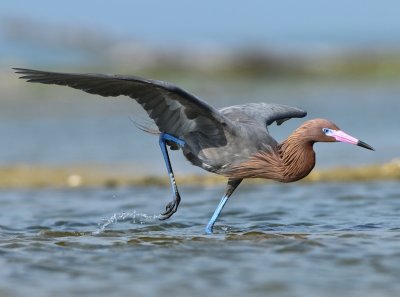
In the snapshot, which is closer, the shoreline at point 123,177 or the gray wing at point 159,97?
the gray wing at point 159,97

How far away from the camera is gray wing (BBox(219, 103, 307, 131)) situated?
974 cm

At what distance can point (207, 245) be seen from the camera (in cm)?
843

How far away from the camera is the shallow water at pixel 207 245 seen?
7020 millimetres

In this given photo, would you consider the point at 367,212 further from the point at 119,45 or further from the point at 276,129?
the point at 119,45

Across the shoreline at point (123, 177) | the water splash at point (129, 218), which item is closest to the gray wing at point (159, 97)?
the water splash at point (129, 218)

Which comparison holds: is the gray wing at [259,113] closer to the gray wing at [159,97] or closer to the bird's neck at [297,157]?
the gray wing at [159,97]

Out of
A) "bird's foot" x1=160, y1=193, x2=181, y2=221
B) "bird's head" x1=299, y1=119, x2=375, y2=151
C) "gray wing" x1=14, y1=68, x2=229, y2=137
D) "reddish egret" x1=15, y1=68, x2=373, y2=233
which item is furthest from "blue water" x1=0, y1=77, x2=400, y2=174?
"bird's head" x1=299, y1=119, x2=375, y2=151

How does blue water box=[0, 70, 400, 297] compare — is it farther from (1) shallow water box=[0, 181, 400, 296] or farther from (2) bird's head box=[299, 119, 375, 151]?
(2) bird's head box=[299, 119, 375, 151]

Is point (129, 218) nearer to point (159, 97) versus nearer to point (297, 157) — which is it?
point (159, 97)

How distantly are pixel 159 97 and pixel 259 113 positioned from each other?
130 centimetres

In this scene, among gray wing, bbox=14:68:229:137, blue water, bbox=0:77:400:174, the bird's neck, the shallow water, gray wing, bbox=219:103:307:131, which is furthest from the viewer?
blue water, bbox=0:77:400:174

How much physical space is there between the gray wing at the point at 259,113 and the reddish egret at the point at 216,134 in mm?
Answer: 23

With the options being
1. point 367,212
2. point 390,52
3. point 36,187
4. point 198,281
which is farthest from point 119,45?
point 198,281

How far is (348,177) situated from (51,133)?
26.4 ft
